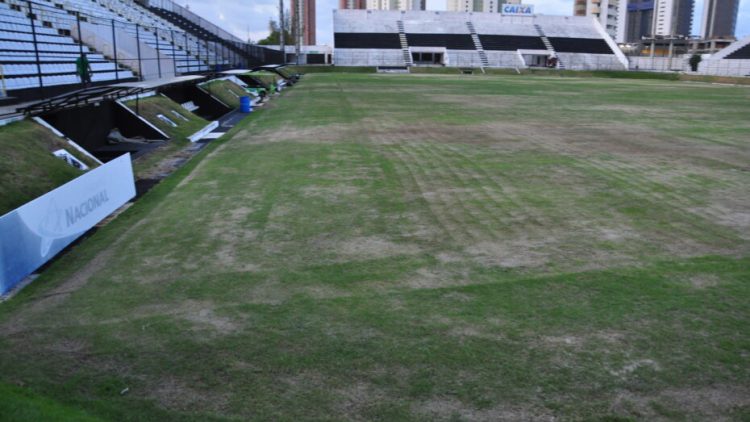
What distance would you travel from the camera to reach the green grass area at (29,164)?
9.52 m

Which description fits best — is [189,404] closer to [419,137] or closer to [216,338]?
[216,338]

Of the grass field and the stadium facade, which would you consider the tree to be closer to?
the stadium facade

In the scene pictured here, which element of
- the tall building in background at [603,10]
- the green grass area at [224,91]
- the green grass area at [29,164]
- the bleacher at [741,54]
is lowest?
the green grass area at [29,164]

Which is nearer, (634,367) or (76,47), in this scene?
(634,367)

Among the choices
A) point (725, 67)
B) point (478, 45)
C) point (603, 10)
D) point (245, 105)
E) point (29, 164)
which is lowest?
point (29, 164)

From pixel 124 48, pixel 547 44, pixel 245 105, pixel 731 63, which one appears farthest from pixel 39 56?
pixel 547 44

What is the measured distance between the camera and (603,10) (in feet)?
529

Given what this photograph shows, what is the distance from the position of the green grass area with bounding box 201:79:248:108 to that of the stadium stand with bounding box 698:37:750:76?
66.8 metres

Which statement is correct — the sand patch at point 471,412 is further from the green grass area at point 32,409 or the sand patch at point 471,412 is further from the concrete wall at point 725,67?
the concrete wall at point 725,67

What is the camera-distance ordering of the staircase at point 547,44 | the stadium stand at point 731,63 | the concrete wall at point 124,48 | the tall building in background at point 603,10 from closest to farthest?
the concrete wall at point 124,48
the stadium stand at point 731,63
the staircase at point 547,44
the tall building in background at point 603,10

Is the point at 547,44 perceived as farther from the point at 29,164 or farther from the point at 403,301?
the point at 403,301

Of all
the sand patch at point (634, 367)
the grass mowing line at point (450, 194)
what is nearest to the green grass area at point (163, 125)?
the grass mowing line at point (450, 194)

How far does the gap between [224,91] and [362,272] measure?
25582 millimetres

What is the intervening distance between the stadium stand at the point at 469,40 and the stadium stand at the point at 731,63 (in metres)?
13.3
